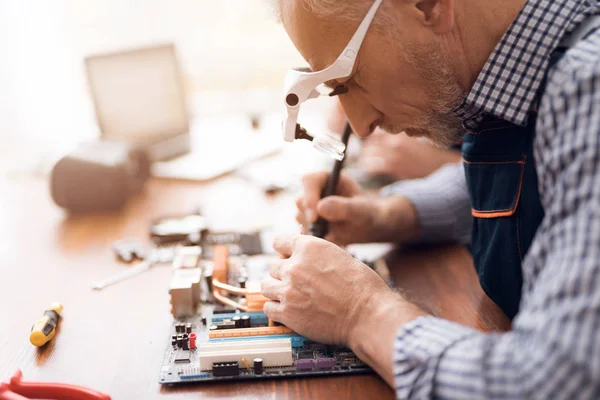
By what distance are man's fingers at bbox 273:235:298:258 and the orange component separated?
0.52 ft

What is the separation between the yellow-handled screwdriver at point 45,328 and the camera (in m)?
0.97

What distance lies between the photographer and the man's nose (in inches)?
42.9

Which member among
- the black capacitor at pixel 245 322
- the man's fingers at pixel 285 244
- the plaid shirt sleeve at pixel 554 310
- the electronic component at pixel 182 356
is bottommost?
the electronic component at pixel 182 356

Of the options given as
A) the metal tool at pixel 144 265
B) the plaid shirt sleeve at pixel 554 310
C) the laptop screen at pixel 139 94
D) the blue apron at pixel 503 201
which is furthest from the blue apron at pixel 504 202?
the laptop screen at pixel 139 94

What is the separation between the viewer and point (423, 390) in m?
0.74

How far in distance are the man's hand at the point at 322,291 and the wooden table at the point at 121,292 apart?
3.1 inches

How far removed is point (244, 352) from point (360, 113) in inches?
19.1

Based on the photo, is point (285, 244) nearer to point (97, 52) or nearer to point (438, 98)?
point (438, 98)

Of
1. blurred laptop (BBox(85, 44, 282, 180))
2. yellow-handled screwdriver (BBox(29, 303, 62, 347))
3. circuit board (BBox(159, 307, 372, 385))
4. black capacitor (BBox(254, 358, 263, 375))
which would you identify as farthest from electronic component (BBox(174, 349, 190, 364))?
blurred laptop (BBox(85, 44, 282, 180))

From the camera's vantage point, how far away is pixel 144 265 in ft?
4.10

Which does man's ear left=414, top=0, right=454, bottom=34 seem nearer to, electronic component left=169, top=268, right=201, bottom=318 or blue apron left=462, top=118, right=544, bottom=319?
blue apron left=462, top=118, right=544, bottom=319

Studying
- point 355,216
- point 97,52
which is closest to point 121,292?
point 355,216

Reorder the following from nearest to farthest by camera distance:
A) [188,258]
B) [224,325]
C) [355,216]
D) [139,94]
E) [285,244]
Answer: [224,325]
[285,244]
[188,258]
[355,216]
[139,94]

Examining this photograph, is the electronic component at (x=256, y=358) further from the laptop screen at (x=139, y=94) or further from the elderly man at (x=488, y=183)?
the laptop screen at (x=139, y=94)
